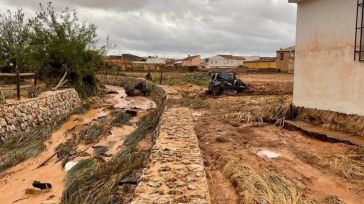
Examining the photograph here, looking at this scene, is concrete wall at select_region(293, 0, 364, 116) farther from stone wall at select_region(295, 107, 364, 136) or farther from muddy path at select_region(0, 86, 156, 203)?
muddy path at select_region(0, 86, 156, 203)

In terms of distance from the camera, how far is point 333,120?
9.59 m


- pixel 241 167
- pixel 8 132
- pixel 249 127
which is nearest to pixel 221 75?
pixel 249 127

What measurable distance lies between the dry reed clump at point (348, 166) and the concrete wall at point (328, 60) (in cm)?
204

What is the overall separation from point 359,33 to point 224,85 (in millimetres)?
13306

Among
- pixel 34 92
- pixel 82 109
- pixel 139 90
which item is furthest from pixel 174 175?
pixel 139 90

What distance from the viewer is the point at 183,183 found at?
5012mm

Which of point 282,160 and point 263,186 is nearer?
point 263,186

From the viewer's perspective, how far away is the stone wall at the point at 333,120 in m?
8.71

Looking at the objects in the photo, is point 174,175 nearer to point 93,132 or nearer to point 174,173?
point 174,173

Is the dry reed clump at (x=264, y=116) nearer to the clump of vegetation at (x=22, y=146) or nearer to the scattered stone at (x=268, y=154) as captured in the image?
the scattered stone at (x=268, y=154)

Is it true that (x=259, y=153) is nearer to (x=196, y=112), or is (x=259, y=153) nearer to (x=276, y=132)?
(x=276, y=132)

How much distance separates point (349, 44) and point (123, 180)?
6.01m

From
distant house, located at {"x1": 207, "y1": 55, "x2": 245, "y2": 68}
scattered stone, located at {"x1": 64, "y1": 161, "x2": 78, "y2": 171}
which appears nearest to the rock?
scattered stone, located at {"x1": 64, "y1": 161, "x2": 78, "y2": 171}

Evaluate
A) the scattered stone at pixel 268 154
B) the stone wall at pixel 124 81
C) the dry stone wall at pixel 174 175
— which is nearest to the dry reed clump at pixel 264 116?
the scattered stone at pixel 268 154
